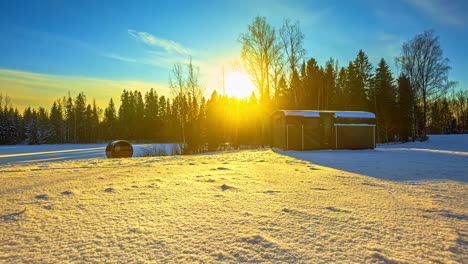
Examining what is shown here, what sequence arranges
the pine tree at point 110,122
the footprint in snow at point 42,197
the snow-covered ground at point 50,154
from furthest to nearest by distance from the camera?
the pine tree at point 110,122
the snow-covered ground at point 50,154
the footprint in snow at point 42,197

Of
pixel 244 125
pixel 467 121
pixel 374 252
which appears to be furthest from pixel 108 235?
pixel 467 121

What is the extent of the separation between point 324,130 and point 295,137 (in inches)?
77.9

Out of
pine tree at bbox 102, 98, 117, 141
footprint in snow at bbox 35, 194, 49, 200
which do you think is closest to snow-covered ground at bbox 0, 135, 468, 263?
footprint in snow at bbox 35, 194, 49, 200

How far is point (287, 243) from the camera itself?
6.07 feet

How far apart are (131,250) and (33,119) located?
59.5m

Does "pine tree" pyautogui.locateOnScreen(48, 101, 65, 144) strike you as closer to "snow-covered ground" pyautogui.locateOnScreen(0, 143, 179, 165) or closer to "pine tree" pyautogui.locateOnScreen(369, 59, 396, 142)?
"snow-covered ground" pyautogui.locateOnScreen(0, 143, 179, 165)

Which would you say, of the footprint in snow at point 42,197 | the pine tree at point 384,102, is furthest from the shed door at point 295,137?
the pine tree at point 384,102

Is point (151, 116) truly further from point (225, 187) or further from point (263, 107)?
point (225, 187)

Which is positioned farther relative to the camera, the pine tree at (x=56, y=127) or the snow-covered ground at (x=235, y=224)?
the pine tree at (x=56, y=127)

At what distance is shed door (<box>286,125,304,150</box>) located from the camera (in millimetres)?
13016

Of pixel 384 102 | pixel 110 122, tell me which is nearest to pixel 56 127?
pixel 110 122

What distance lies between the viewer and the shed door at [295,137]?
42.7 feet

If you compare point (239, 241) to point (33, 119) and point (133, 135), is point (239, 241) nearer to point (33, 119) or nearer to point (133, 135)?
point (133, 135)

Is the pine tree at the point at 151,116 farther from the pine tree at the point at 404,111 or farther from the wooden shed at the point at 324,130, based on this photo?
the pine tree at the point at 404,111
